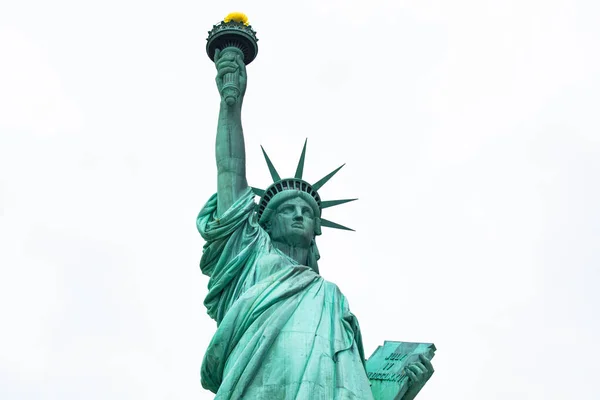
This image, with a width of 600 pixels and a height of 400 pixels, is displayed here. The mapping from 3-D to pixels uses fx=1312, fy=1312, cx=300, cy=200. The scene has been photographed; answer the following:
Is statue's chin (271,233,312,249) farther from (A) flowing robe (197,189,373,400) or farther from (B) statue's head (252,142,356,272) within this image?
(A) flowing robe (197,189,373,400)

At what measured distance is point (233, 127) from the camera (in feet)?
64.4

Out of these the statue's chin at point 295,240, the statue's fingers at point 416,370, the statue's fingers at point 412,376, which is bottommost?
the statue's fingers at point 412,376

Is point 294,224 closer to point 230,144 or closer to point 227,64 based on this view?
point 230,144

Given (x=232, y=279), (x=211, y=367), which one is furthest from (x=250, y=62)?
(x=211, y=367)

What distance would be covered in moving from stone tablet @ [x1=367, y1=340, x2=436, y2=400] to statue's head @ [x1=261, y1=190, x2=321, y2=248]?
1.96 m

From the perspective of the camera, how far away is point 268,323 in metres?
16.9

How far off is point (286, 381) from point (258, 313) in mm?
1201

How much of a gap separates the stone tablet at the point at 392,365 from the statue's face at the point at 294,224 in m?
1.94

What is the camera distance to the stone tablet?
58.1ft

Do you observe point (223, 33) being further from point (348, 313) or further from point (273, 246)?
point (348, 313)

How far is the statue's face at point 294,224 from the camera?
1903 cm

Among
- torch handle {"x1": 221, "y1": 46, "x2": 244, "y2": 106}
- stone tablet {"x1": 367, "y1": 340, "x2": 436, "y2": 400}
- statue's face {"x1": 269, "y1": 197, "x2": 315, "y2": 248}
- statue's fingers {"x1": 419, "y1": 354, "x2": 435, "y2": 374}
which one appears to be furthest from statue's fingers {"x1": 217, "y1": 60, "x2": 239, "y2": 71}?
statue's fingers {"x1": 419, "y1": 354, "x2": 435, "y2": 374}

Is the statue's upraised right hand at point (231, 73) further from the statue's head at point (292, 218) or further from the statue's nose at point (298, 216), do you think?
the statue's nose at point (298, 216)

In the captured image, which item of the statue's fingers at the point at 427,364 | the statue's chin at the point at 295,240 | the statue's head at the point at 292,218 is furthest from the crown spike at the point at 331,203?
the statue's fingers at the point at 427,364
